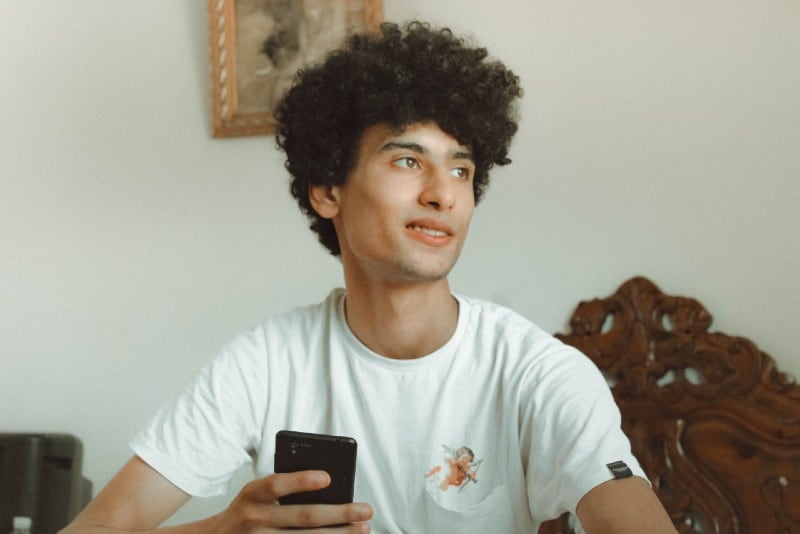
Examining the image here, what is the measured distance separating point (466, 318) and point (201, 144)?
1004mm

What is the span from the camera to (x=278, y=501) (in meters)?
1.03

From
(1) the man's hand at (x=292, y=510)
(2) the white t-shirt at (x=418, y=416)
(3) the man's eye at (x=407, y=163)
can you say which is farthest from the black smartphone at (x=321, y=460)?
(3) the man's eye at (x=407, y=163)

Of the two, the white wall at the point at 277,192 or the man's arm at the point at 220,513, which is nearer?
the man's arm at the point at 220,513

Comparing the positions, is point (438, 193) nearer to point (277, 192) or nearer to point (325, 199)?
point (325, 199)

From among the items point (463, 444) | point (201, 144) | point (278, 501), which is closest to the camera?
point (278, 501)

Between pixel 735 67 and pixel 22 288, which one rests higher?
pixel 735 67

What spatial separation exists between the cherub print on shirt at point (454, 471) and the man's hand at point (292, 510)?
19cm

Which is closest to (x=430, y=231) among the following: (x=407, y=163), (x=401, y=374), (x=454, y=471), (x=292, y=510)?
(x=407, y=163)

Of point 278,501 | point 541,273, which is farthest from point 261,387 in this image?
point 541,273

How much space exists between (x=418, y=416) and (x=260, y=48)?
3.59 ft

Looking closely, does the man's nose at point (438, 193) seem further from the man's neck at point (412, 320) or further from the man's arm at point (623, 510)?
the man's arm at point (623, 510)

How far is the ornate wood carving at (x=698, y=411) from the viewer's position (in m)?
1.55

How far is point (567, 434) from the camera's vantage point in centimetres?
107

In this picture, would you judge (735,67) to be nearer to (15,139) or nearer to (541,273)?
(541,273)
